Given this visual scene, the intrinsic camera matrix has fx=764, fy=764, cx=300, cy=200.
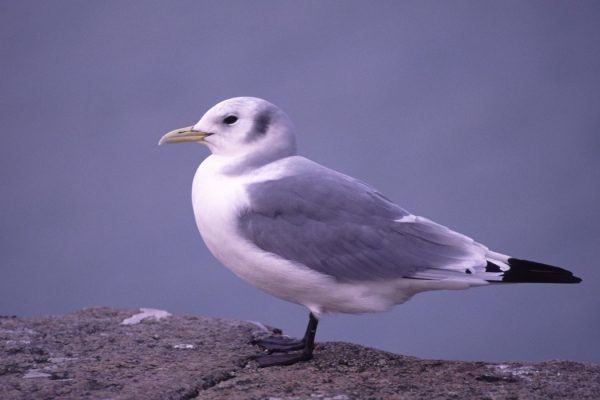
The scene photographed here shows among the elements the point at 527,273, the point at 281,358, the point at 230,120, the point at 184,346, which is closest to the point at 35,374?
the point at 184,346

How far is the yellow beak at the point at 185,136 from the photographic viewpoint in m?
4.11

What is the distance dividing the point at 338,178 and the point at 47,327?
77.9 inches

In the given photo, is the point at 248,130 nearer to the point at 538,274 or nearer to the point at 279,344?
the point at 279,344

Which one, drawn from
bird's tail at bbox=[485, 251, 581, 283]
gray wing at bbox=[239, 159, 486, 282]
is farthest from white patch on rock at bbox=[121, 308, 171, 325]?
bird's tail at bbox=[485, 251, 581, 283]

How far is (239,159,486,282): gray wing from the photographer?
3732 millimetres

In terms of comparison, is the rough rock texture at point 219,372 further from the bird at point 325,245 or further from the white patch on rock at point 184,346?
the bird at point 325,245

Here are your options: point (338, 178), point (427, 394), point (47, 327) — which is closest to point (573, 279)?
point (427, 394)

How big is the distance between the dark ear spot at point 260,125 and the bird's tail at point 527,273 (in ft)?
4.40

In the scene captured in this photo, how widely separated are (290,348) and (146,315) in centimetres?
122

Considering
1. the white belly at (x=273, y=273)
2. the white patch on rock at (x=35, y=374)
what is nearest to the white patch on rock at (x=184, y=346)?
the white belly at (x=273, y=273)

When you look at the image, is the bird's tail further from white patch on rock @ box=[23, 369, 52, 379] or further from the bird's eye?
white patch on rock @ box=[23, 369, 52, 379]

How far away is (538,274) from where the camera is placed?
144 inches

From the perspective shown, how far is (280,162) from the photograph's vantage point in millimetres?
4000

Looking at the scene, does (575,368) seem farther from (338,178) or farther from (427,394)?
(338,178)
